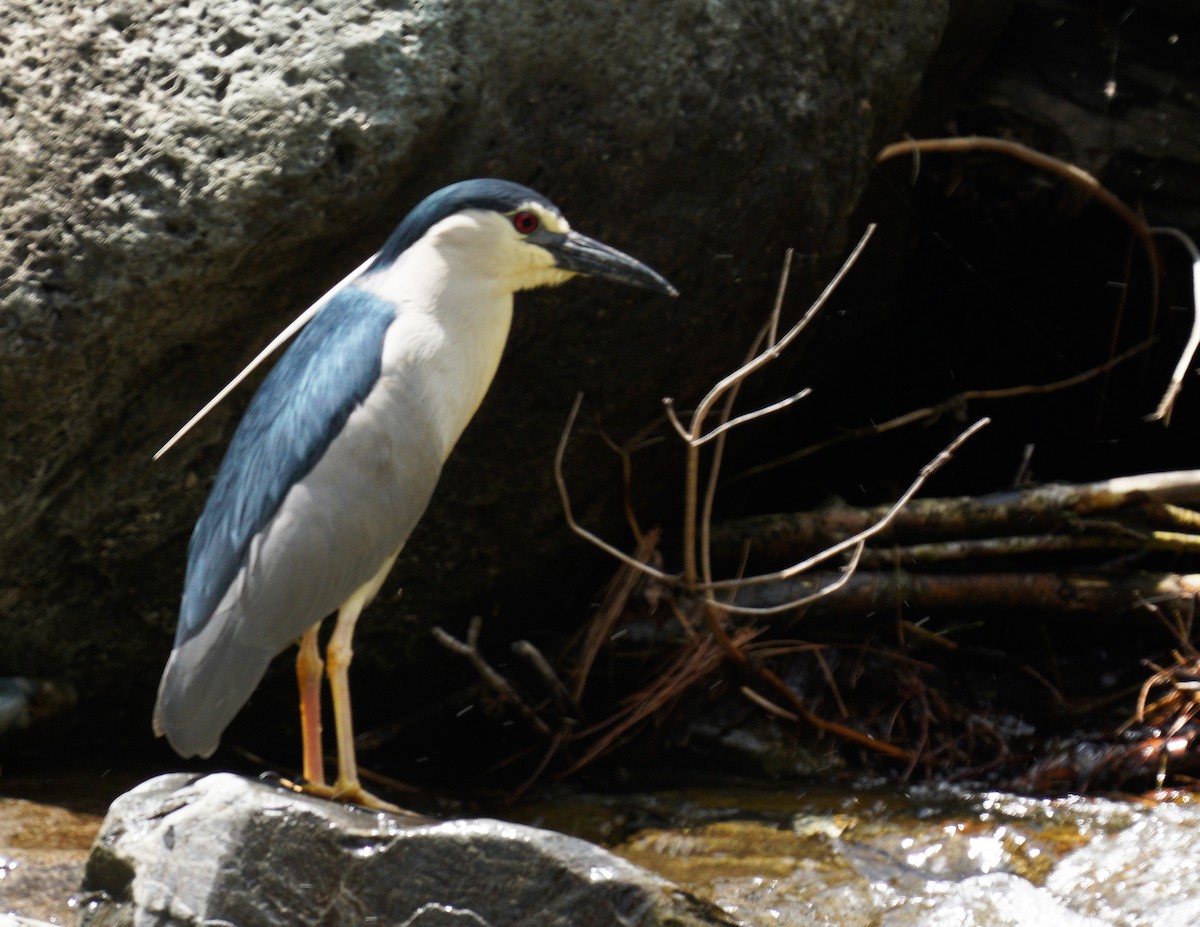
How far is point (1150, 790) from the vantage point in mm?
3623

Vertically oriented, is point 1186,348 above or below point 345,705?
above

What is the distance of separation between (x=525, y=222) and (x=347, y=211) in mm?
439

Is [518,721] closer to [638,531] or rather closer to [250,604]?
[638,531]

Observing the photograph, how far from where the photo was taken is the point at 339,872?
2.45 m

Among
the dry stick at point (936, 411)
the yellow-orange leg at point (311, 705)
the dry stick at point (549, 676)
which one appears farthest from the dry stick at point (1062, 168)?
the yellow-orange leg at point (311, 705)

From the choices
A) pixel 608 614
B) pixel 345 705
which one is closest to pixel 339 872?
pixel 345 705

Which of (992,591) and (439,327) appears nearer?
(439,327)

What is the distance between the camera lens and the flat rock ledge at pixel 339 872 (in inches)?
94.0

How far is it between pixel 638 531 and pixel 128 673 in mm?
1397

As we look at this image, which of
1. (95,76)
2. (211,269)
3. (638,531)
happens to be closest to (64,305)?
(211,269)

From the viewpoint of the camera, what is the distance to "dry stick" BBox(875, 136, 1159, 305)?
4.27m

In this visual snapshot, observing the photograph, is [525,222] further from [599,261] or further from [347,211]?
[347,211]

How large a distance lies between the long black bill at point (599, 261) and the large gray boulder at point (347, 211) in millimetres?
357

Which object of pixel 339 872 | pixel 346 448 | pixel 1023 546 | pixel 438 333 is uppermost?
pixel 438 333
